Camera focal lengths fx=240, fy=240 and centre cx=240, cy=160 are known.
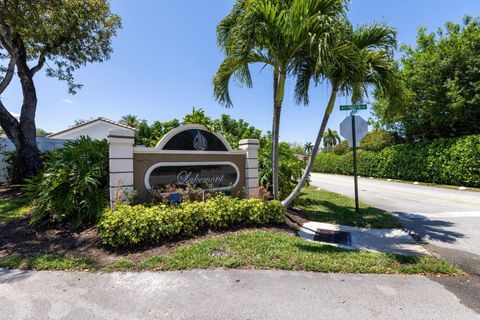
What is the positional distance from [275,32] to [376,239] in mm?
4719

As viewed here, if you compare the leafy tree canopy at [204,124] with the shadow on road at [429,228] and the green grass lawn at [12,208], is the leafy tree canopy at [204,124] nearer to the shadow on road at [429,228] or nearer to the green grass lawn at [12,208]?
the green grass lawn at [12,208]

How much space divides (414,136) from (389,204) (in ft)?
39.0

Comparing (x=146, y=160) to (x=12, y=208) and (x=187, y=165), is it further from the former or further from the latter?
(x=12, y=208)

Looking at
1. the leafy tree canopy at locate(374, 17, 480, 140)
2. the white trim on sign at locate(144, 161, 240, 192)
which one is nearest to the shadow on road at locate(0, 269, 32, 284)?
the white trim on sign at locate(144, 161, 240, 192)

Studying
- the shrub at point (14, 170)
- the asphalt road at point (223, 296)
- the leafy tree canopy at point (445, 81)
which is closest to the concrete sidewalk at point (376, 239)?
the asphalt road at point (223, 296)

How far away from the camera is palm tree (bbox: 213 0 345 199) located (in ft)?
15.0

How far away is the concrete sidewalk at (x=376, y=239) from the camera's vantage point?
4.42 metres

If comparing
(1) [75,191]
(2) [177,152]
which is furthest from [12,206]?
(2) [177,152]

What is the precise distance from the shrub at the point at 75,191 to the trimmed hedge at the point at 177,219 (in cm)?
91

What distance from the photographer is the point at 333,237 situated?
5.11m

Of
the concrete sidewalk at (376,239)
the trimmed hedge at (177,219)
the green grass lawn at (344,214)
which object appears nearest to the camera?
the trimmed hedge at (177,219)

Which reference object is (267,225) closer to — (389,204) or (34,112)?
(389,204)

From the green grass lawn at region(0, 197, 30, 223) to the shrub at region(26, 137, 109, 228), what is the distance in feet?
4.12

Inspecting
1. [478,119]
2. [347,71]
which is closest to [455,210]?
[347,71]
